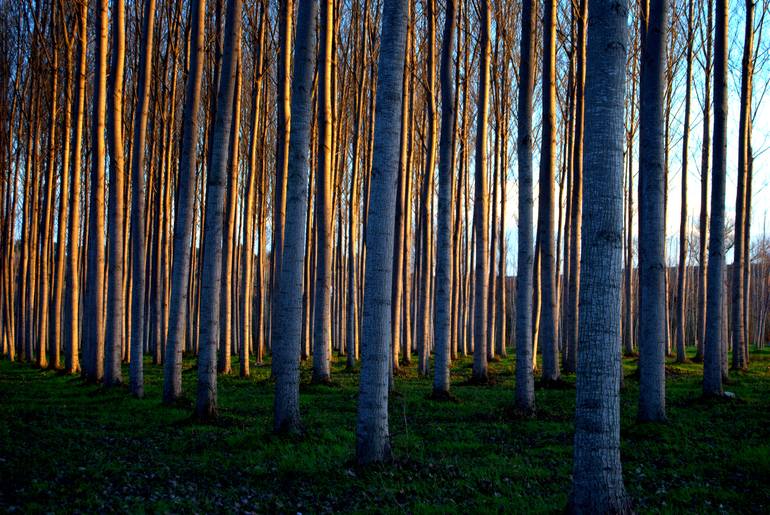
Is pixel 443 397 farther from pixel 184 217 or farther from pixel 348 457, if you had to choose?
pixel 184 217

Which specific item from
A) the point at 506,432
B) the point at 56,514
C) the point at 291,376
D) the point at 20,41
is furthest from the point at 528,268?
the point at 20,41

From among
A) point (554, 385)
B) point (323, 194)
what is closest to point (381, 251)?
point (323, 194)

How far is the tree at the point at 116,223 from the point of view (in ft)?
37.2

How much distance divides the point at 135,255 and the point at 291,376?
19.1 ft

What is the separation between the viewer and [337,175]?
19.6 m

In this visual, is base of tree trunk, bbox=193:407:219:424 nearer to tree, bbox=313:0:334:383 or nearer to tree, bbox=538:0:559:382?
tree, bbox=313:0:334:383

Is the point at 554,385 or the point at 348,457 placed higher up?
the point at 348,457

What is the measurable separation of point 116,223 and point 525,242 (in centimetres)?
751

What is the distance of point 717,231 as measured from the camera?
416 inches

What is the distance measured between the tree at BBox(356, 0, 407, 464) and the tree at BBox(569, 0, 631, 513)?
2.14m

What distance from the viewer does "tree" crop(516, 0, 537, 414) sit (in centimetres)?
927

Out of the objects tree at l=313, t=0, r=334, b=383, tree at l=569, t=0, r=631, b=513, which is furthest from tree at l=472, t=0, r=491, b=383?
tree at l=569, t=0, r=631, b=513

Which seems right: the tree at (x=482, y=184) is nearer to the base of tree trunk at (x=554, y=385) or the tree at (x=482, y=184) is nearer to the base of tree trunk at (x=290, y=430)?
the base of tree trunk at (x=554, y=385)

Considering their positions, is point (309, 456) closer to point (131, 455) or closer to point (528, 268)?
point (131, 455)
